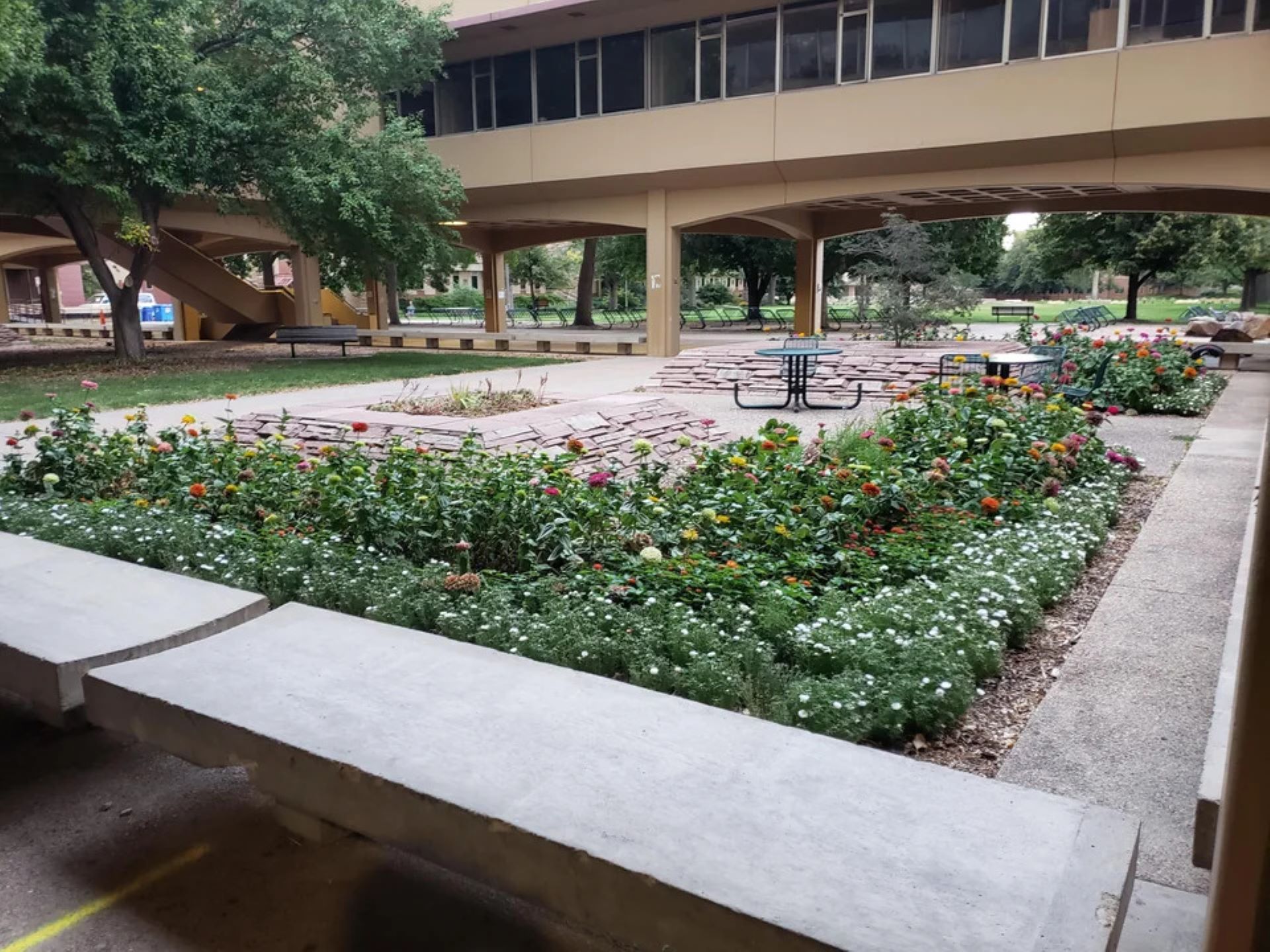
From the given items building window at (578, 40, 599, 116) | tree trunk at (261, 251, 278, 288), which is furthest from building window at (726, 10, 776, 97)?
tree trunk at (261, 251, 278, 288)

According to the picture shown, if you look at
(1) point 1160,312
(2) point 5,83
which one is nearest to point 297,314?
(2) point 5,83

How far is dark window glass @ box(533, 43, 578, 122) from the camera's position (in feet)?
71.0

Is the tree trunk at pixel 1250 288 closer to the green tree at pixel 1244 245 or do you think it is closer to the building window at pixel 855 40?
the green tree at pixel 1244 245

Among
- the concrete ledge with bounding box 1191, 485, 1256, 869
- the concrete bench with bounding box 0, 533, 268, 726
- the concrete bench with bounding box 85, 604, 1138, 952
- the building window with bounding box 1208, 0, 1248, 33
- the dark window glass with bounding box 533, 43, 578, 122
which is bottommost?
the concrete ledge with bounding box 1191, 485, 1256, 869

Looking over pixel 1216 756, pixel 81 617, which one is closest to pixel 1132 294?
pixel 1216 756

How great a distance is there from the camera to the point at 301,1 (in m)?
18.3

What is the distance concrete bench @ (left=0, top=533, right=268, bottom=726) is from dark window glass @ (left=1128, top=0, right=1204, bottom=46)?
17105 mm

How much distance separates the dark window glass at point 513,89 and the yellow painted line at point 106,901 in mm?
21597

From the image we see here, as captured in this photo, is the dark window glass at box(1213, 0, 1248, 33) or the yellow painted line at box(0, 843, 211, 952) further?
the dark window glass at box(1213, 0, 1248, 33)

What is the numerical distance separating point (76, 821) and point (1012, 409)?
6.57 metres

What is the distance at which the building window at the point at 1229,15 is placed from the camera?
14.9m

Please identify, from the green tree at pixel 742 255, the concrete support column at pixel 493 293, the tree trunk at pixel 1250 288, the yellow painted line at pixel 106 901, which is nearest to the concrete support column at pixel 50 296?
the concrete support column at pixel 493 293

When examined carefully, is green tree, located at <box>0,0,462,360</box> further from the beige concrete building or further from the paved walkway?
the paved walkway

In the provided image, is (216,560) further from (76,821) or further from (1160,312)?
(1160,312)
